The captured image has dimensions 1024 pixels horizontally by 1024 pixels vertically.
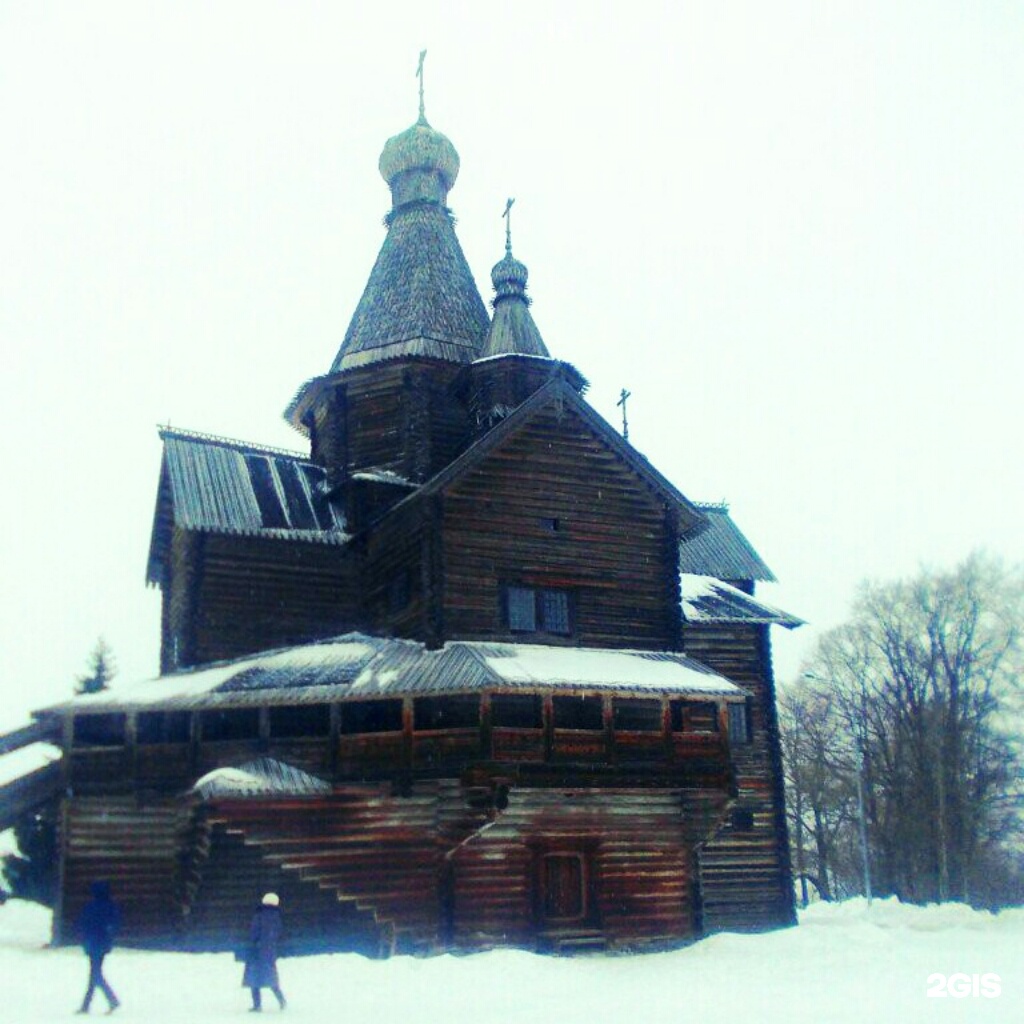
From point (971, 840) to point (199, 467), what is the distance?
93.1 ft

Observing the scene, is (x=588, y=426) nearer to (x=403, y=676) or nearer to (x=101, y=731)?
(x=403, y=676)

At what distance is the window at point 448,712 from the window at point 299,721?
205 cm

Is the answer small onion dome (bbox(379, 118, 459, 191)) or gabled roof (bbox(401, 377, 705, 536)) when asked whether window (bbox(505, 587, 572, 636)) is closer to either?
gabled roof (bbox(401, 377, 705, 536))

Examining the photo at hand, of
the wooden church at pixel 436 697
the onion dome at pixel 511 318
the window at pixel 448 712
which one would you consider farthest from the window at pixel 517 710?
the onion dome at pixel 511 318

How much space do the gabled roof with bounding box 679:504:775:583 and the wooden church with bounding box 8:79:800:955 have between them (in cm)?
225

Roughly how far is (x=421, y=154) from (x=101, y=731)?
17.5 m

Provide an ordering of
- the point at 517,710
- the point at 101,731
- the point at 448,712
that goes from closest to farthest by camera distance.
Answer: the point at 517,710 → the point at 448,712 → the point at 101,731

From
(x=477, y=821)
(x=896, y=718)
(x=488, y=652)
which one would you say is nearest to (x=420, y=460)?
(x=488, y=652)

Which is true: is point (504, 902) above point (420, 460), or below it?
below

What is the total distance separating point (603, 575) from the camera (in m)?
25.1

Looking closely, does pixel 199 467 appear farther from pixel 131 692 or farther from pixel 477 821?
pixel 477 821

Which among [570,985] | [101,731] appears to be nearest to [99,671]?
[101,731]

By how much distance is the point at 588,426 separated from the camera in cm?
2556

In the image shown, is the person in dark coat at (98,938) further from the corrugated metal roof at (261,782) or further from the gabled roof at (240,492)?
the gabled roof at (240,492)
